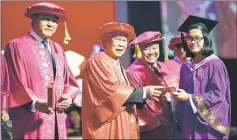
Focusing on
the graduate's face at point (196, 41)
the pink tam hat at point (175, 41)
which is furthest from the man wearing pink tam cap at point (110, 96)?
the pink tam hat at point (175, 41)

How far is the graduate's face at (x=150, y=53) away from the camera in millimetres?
4629

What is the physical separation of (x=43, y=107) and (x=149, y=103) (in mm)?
1044

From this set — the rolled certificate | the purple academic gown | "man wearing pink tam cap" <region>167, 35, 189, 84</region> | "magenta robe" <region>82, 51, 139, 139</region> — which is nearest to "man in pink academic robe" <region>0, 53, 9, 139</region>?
the rolled certificate

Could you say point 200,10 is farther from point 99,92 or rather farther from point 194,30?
point 99,92

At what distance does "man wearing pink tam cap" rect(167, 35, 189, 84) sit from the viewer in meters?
4.85

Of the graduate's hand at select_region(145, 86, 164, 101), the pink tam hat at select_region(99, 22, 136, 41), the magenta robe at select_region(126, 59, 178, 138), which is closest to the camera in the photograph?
the graduate's hand at select_region(145, 86, 164, 101)

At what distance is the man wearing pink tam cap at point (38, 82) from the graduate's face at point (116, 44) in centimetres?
40

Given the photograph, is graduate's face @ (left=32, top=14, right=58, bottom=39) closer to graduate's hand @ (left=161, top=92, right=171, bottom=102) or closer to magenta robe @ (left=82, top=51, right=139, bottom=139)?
magenta robe @ (left=82, top=51, right=139, bottom=139)

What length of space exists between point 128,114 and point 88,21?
178cm

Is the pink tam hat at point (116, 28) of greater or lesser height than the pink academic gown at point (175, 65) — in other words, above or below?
above

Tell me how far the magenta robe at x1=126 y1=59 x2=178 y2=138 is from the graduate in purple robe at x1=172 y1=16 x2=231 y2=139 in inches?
6.0

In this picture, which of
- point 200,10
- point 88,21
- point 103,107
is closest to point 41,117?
point 103,107

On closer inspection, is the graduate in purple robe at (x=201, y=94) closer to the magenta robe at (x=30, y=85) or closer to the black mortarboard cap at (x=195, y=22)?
the black mortarboard cap at (x=195, y=22)

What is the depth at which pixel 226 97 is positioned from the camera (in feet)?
14.3
